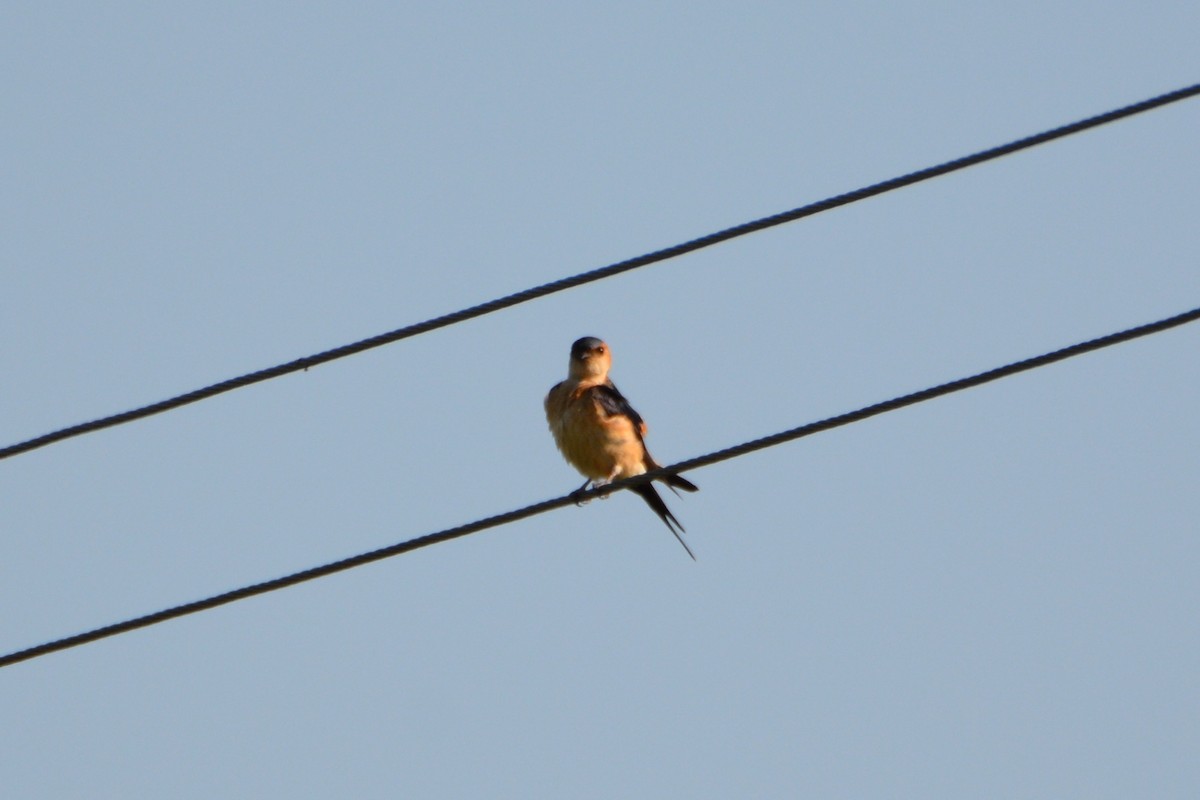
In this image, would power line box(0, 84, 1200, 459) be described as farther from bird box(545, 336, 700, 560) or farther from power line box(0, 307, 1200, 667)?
bird box(545, 336, 700, 560)

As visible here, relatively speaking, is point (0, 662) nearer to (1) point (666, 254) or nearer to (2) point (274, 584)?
(2) point (274, 584)

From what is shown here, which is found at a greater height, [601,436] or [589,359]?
[589,359]

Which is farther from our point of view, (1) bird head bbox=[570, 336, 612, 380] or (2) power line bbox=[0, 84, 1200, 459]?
(1) bird head bbox=[570, 336, 612, 380]

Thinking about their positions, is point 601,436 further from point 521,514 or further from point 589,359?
point 521,514

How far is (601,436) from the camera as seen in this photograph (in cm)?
1166

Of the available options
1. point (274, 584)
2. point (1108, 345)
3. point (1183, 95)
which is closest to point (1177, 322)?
point (1108, 345)

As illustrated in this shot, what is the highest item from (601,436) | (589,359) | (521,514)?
(589,359)

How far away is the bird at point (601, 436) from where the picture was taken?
11656mm

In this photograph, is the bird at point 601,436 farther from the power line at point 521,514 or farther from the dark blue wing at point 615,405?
the power line at point 521,514

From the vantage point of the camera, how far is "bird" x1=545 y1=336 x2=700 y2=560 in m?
11.7

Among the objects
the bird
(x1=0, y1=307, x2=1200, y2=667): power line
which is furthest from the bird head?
(x1=0, y1=307, x2=1200, y2=667): power line

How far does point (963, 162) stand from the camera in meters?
7.32

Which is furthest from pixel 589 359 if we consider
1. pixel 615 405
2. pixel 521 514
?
pixel 521 514

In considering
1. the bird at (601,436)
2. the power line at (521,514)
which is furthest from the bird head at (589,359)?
the power line at (521,514)
